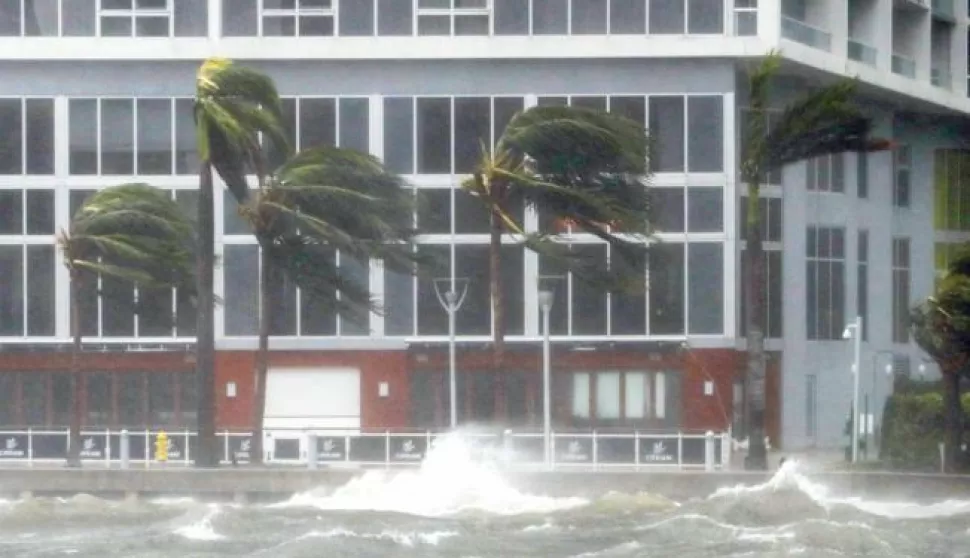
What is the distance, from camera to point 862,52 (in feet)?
Answer: 204

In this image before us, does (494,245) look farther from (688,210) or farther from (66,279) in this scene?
(66,279)

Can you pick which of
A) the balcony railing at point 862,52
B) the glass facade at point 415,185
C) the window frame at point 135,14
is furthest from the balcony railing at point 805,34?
the window frame at point 135,14

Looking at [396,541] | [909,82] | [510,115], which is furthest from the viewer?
[909,82]

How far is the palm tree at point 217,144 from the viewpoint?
42.6m

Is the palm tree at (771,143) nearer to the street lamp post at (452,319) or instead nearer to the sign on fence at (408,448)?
the sign on fence at (408,448)

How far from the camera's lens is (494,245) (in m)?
44.6

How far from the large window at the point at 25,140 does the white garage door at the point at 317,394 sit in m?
7.76

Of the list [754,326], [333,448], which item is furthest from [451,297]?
[754,326]

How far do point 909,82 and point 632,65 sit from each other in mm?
13312

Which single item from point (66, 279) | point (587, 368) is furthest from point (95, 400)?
point (587, 368)

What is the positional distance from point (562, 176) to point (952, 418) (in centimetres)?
892

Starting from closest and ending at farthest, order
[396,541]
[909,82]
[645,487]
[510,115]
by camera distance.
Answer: [396,541] < [645,487] < [510,115] < [909,82]

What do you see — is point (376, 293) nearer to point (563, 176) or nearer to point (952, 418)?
point (563, 176)

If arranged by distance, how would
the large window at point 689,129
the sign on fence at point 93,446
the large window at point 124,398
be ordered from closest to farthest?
the sign on fence at point 93,446
the large window at point 689,129
the large window at point 124,398
